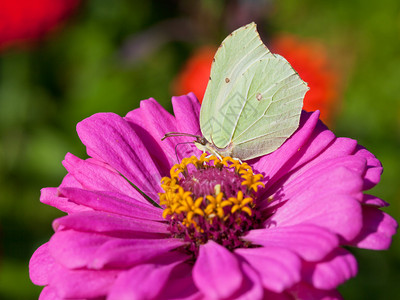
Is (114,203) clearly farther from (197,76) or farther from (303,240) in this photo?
(197,76)

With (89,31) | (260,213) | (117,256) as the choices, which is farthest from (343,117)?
(117,256)

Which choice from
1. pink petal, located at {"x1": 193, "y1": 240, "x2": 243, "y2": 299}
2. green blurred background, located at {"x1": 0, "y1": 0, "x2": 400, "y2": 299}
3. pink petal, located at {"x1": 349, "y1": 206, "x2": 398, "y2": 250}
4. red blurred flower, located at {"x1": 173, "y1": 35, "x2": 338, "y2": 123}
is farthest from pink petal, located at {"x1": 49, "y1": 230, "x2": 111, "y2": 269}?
red blurred flower, located at {"x1": 173, "y1": 35, "x2": 338, "y2": 123}

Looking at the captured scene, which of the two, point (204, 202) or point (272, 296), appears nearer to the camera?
point (272, 296)

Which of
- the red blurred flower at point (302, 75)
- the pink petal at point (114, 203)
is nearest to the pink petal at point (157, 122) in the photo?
the pink petal at point (114, 203)

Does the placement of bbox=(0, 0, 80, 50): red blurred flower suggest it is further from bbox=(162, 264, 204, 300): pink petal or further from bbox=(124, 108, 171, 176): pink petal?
Result: bbox=(162, 264, 204, 300): pink petal

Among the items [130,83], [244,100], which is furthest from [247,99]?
[130,83]

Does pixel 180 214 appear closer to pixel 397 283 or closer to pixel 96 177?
pixel 96 177
